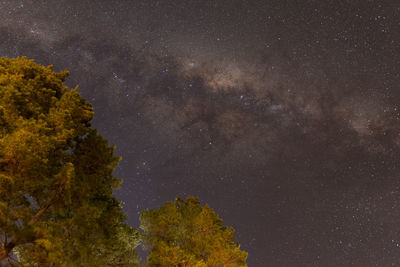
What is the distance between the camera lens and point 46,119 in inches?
391

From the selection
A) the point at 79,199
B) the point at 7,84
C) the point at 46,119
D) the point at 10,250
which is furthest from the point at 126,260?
the point at 7,84

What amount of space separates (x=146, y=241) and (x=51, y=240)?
874 centimetres

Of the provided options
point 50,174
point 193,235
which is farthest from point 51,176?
point 193,235

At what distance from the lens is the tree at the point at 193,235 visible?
16953 millimetres

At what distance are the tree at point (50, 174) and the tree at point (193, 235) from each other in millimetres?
4983

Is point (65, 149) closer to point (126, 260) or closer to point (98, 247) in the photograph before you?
point (98, 247)

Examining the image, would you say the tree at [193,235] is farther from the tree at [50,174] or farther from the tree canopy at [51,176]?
the tree at [50,174]

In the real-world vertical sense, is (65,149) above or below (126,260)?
above

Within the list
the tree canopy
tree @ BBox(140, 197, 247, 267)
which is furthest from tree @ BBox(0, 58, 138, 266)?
tree @ BBox(140, 197, 247, 267)

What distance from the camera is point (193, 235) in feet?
57.7

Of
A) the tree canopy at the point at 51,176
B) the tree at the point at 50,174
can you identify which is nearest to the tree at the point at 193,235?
the tree canopy at the point at 51,176

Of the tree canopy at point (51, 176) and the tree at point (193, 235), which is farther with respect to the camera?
the tree at point (193, 235)

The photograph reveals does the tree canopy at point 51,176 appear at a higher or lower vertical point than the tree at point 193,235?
lower

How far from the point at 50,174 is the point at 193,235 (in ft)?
31.8
